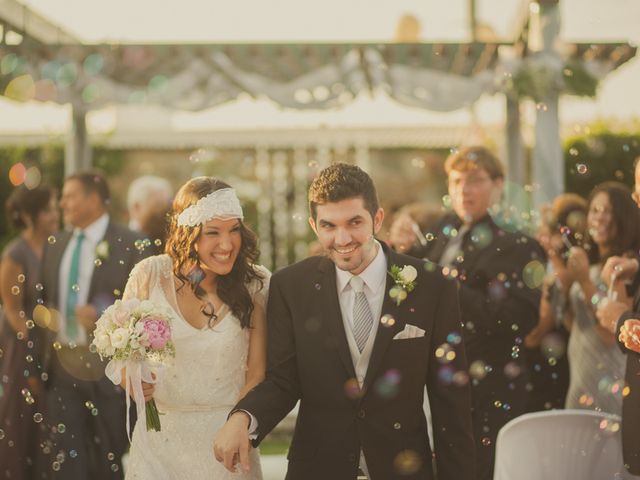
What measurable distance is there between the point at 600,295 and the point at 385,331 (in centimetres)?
219

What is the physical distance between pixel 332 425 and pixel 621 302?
1.92m

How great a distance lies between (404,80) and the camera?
8.73 m

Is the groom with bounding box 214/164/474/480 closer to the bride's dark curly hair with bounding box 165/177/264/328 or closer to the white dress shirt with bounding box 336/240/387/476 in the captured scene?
the white dress shirt with bounding box 336/240/387/476

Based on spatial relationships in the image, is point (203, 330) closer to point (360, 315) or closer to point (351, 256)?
point (360, 315)

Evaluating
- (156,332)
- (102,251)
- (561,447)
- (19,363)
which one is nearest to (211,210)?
(156,332)

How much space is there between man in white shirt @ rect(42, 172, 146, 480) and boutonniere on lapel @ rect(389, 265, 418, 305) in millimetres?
2828

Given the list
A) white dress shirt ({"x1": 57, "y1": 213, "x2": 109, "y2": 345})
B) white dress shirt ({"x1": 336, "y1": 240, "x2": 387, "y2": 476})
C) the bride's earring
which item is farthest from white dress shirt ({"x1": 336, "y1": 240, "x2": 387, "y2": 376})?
white dress shirt ({"x1": 57, "y1": 213, "x2": 109, "y2": 345})

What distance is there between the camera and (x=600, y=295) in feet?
16.0

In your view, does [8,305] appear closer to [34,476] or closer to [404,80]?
[34,476]

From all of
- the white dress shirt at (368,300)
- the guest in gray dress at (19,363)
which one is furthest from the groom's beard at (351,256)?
the guest in gray dress at (19,363)

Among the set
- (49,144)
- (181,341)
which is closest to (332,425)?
(181,341)

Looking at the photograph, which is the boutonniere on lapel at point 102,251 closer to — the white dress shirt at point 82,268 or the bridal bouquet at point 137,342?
the white dress shirt at point 82,268

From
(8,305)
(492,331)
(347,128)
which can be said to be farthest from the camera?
(347,128)

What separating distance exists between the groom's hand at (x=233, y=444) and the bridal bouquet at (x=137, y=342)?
459 millimetres
